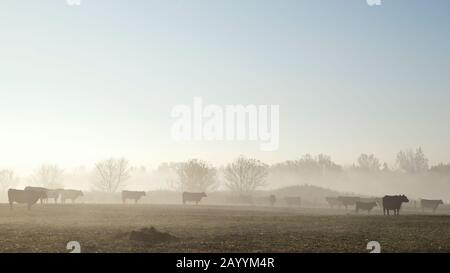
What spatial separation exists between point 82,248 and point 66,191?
51226 millimetres

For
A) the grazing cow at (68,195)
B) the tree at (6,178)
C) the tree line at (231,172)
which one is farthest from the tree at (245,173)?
the tree at (6,178)

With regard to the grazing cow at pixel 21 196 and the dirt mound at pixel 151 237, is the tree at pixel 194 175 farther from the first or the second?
the dirt mound at pixel 151 237

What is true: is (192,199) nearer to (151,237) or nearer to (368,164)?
(151,237)

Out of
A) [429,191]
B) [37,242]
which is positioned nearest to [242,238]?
[37,242]

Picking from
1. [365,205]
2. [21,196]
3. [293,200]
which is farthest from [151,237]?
[293,200]

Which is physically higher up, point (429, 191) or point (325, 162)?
point (325, 162)

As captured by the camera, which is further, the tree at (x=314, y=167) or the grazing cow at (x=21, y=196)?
the tree at (x=314, y=167)

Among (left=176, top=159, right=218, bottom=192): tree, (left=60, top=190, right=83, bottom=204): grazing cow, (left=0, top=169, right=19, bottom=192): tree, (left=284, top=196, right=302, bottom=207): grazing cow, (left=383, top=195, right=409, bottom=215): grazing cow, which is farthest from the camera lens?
(left=0, top=169, right=19, bottom=192): tree

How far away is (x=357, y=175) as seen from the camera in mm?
186375

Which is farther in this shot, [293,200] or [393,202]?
[293,200]

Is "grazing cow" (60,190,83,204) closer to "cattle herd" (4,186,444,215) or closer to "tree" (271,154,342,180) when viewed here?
"cattle herd" (4,186,444,215)

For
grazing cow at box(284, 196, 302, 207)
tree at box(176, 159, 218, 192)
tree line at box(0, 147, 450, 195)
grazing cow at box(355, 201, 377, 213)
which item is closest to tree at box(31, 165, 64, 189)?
tree line at box(0, 147, 450, 195)

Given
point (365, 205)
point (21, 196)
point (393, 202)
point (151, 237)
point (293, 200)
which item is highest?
point (21, 196)
